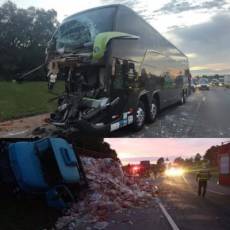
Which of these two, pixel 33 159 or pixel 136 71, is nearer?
pixel 136 71

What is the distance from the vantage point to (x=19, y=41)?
6578 mm

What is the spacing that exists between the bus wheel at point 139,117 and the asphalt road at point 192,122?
0.41 ft

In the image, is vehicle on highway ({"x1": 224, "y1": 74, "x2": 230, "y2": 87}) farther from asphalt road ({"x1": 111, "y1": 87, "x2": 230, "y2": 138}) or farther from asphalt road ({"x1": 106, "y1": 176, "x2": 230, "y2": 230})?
asphalt road ({"x1": 106, "y1": 176, "x2": 230, "y2": 230})

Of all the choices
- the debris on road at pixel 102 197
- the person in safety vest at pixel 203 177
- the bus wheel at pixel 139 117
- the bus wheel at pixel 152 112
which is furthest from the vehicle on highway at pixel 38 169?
the person in safety vest at pixel 203 177

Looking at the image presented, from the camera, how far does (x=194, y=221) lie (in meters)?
12.1

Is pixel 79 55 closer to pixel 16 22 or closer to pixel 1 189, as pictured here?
pixel 16 22

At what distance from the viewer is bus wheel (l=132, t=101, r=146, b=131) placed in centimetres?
938

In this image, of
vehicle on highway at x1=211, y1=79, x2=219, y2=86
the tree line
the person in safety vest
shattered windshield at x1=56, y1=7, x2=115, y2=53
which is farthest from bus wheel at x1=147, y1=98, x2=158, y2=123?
the person in safety vest

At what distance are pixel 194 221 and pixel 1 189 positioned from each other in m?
4.58

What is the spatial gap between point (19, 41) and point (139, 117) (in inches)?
148

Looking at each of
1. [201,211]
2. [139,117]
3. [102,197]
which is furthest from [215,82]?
[201,211]

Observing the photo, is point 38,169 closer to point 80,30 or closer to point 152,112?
point 152,112

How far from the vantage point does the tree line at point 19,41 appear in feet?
21.4

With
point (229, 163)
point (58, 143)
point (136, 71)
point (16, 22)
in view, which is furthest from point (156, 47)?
point (229, 163)
